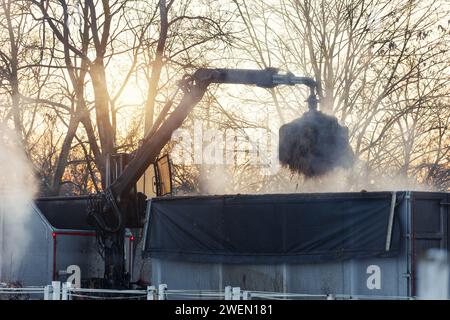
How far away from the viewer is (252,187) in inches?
1439

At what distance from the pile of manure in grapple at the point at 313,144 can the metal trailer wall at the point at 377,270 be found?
368cm

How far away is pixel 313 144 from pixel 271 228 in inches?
137

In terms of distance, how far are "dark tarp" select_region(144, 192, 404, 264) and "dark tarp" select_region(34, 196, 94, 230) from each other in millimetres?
4062

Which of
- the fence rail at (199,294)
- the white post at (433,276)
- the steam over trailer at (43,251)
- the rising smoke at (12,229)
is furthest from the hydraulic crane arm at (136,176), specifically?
the white post at (433,276)

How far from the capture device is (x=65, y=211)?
22.8 m

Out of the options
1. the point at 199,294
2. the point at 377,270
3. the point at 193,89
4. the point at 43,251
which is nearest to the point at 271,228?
the point at 199,294

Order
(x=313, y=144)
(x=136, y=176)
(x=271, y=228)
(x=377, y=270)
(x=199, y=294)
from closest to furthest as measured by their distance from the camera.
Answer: (x=377, y=270) < (x=199, y=294) < (x=271, y=228) < (x=313, y=144) < (x=136, y=176)

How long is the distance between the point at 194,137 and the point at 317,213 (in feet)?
63.2

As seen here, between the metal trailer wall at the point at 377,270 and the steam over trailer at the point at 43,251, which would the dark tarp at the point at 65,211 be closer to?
the steam over trailer at the point at 43,251

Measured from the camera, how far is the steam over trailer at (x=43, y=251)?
21.1m

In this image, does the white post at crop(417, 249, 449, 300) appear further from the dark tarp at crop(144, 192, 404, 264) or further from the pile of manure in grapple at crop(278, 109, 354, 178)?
the pile of manure in grapple at crop(278, 109, 354, 178)

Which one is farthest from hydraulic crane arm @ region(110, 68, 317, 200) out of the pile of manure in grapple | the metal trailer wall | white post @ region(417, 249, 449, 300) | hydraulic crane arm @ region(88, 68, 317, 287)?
white post @ region(417, 249, 449, 300)

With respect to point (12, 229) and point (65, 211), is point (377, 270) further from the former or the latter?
point (65, 211)
